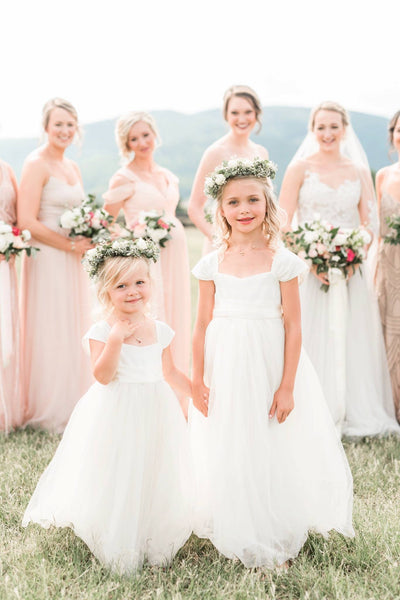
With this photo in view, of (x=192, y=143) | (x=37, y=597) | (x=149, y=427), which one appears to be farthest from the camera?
(x=192, y=143)

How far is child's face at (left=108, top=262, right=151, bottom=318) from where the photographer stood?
12.0 feet

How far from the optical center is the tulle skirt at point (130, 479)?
3.57 meters

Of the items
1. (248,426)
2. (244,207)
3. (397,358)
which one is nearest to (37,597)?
(248,426)

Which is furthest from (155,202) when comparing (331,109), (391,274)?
(391,274)

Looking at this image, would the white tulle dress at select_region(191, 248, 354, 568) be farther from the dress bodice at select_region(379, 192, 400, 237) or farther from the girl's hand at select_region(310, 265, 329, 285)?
the dress bodice at select_region(379, 192, 400, 237)

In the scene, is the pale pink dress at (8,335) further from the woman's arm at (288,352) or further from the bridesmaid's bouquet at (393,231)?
the bridesmaid's bouquet at (393,231)

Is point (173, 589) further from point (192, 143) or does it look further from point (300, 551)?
point (192, 143)

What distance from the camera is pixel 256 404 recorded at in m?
3.67

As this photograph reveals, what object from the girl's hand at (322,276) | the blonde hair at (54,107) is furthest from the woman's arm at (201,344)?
the blonde hair at (54,107)

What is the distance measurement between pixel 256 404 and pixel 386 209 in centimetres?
361

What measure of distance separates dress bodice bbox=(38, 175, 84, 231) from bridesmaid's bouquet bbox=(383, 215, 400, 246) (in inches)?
121

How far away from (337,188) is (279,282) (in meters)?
2.88

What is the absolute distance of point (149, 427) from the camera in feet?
11.9

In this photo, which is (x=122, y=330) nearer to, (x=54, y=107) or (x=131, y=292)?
(x=131, y=292)
